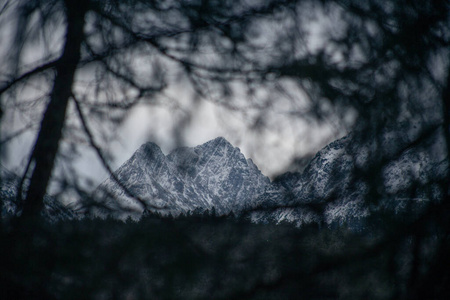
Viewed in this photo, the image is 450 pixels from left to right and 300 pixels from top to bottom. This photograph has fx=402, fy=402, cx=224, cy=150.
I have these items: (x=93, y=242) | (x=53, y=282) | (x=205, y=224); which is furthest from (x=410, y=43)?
(x=53, y=282)

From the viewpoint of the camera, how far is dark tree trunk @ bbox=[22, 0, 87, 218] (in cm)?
178

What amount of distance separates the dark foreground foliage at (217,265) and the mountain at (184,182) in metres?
0.18

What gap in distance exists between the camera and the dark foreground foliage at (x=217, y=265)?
5.28 feet

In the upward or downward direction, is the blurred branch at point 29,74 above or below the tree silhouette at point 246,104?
above

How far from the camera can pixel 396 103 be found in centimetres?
174

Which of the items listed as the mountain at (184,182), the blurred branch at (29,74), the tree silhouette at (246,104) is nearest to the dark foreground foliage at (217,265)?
the tree silhouette at (246,104)

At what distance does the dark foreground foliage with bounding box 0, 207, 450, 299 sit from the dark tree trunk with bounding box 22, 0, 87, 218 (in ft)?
0.66

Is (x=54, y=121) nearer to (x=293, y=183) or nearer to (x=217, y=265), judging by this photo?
(x=217, y=265)

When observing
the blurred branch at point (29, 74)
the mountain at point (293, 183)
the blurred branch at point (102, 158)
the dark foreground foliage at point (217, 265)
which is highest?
the blurred branch at point (29, 74)

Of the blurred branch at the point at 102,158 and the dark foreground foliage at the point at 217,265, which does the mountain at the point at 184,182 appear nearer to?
the blurred branch at the point at 102,158

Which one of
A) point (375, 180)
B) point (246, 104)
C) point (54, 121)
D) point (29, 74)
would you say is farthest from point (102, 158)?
point (375, 180)

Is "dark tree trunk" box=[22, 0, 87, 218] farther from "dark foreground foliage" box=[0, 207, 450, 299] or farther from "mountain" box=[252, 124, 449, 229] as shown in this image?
"mountain" box=[252, 124, 449, 229]

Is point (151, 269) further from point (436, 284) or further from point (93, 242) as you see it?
point (436, 284)

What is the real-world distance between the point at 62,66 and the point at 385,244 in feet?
5.27
